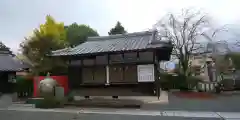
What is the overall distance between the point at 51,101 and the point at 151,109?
6.03m

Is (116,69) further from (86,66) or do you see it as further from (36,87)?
(36,87)

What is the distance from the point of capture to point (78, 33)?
32.4 metres

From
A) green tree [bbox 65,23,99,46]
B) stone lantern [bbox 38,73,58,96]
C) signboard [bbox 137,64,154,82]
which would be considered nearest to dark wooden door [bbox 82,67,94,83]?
stone lantern [bbox 38,73,58,96]

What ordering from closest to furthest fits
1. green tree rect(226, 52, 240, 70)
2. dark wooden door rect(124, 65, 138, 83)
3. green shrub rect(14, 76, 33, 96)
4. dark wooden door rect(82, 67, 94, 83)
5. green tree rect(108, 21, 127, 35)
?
dark wooden door rect(124, 65, 138, 83)
green tree rect(226, 52, 240, 70)
dark wooden door rect(82, 67, 94, 83)
green shrub rect(14, 76, 33, 96)
green tree rect(108, 21, 127, 35)

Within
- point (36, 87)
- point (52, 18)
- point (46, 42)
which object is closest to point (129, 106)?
point (36, 87)

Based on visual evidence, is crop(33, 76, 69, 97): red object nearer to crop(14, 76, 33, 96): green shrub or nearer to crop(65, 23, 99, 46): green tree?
crop(14, 76, 33, 96): green shrub

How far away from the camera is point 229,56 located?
1328cm

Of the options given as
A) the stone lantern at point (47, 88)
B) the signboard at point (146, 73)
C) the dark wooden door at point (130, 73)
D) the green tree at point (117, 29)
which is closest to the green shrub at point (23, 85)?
the stone lantern at point (47, 88)

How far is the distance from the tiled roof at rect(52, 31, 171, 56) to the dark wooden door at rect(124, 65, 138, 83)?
133cm

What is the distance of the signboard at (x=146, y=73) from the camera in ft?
38.2

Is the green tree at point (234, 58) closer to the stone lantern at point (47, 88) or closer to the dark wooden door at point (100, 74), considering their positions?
the dark wooden door at point (100, 74)

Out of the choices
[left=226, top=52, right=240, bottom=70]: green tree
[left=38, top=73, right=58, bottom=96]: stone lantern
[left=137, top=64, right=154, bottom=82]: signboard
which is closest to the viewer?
[left=137, top=64, right=154, bottom=82]: signboard

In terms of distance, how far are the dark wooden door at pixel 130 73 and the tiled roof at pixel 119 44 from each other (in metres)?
1.33

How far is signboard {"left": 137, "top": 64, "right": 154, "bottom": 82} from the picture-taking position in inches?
459
